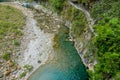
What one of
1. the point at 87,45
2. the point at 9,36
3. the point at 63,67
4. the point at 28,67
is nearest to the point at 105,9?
the point at 87,45

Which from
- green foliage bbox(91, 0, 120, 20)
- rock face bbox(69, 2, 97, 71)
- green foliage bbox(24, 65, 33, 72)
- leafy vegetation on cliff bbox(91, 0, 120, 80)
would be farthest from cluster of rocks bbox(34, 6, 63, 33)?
leafy vegetation on cliff bbox(91, 0, 120, 80)

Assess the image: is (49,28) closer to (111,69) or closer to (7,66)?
(7,66)

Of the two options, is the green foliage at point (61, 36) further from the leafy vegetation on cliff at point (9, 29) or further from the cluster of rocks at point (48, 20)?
the leafy vegetation on cliff at point (9, 29)

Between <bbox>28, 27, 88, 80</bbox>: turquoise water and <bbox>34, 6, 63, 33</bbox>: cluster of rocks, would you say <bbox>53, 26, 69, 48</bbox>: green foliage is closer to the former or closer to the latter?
<bbox>28, 27, 88, 80</bbox>: turquoise water

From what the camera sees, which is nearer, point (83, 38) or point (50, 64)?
point (50, 64)

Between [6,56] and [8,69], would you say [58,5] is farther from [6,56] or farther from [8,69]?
[8,69]

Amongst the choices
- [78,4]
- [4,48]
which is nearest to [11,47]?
[4,48]
